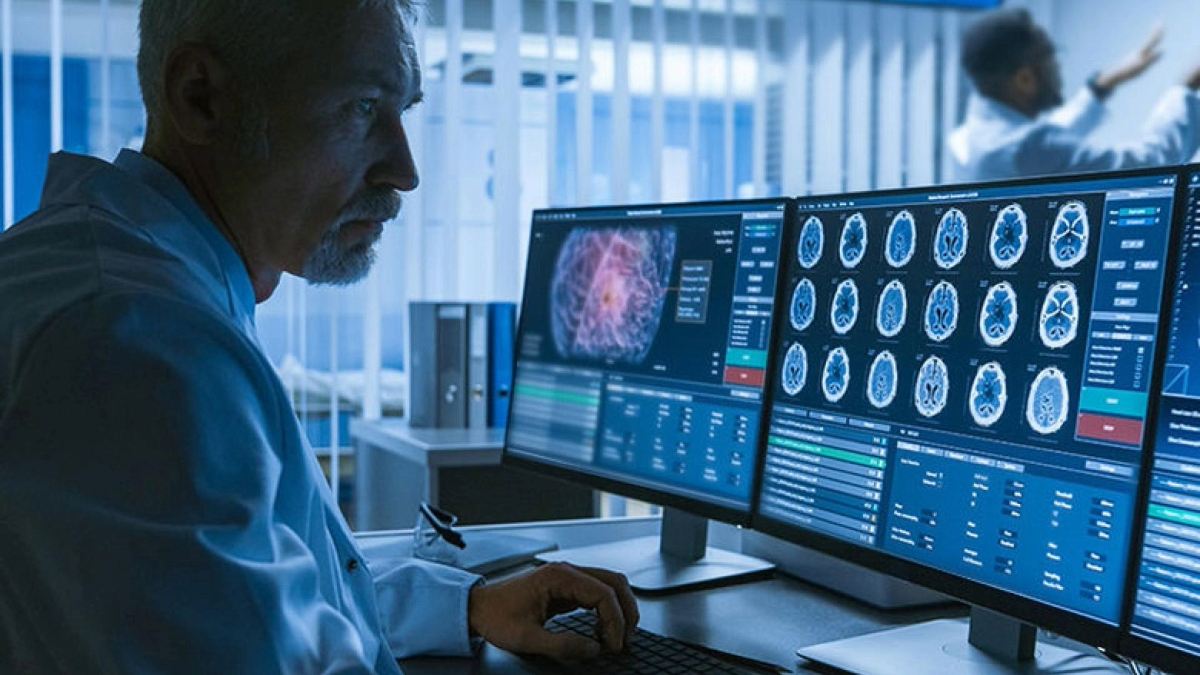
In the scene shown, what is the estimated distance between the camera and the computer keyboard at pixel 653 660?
1146 millimetres

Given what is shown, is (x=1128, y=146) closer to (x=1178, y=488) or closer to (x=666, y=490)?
(x=666, y=490)

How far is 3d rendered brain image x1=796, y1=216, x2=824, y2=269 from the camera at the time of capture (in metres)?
1.33

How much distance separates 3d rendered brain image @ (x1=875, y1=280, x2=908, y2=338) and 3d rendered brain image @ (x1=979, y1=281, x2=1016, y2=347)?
0.10 m

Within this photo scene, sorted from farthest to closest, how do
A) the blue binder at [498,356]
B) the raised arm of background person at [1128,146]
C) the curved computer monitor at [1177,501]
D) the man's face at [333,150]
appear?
the raised arm of background person at [1128,146] < the blue binder at [498,356] < the man's face at [333,150] < the curved computer monitor at [1177,501]

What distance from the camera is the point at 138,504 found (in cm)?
76

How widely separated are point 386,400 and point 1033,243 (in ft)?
9.03

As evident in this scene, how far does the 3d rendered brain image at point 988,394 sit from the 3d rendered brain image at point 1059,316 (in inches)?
2.1

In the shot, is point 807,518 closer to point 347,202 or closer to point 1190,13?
point 347,202

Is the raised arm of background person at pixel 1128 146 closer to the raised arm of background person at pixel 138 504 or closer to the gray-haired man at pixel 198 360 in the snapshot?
the gray-haired man at pixel 198 360

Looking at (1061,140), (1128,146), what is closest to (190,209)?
(1061,140)

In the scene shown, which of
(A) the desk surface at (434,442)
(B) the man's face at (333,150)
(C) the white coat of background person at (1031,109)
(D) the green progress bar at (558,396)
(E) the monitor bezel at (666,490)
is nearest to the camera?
(B) the man's face at (333,150)

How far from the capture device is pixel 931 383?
1167 millimetres

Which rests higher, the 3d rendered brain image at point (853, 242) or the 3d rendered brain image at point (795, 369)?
the 3d rendered brain image at point (853, 242)

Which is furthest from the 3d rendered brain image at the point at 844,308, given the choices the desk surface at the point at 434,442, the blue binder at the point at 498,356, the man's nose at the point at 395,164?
the blue binder at the point at 498,356
